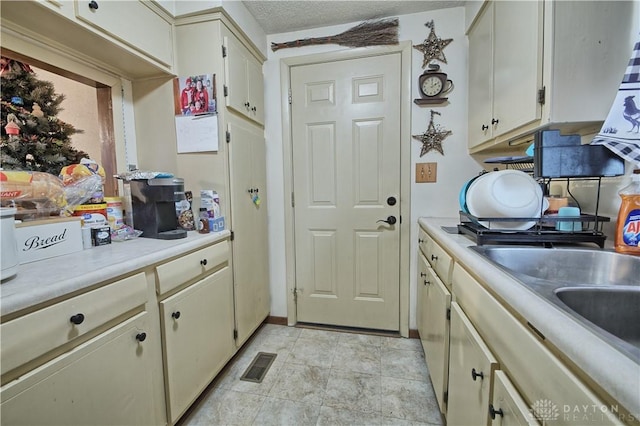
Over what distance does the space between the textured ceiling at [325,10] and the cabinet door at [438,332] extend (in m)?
1.80

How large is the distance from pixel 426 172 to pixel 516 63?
3.03 feet

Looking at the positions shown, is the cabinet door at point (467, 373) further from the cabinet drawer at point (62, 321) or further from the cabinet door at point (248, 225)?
the cabinet door at point (248, 225)

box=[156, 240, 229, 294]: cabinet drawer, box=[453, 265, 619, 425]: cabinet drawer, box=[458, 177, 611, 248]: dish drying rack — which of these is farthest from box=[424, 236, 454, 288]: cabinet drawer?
box=[156, 240, 229, 294]: cabinet drawer

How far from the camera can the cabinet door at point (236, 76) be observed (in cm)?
170

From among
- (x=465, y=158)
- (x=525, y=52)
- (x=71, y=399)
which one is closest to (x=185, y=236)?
(x=71, y=399)

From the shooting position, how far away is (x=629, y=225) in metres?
0.91

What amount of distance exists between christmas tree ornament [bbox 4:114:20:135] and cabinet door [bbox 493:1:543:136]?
2.16 m

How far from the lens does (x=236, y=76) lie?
180 centimetres

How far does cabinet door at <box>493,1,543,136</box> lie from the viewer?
109cm

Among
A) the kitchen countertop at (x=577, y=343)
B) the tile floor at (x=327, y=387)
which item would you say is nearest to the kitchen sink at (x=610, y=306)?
the kitchen countertop at (x=577, y=343)

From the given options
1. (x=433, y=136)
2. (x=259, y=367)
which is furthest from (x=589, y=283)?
(x=259, y=367)

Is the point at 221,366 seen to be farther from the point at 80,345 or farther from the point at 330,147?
the point at 330,147

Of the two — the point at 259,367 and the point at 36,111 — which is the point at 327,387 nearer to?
the point at 259,367

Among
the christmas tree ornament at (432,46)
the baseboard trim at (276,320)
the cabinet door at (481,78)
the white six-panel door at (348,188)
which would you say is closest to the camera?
the cabinet door at (481,78)
